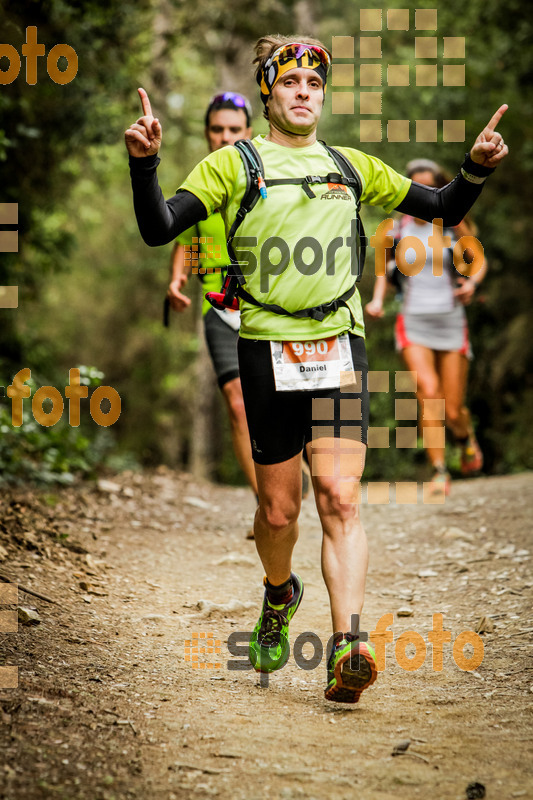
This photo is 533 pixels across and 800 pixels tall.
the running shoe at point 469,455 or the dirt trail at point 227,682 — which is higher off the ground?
the running shoe at point 469,455

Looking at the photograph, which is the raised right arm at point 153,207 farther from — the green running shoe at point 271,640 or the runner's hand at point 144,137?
the green running shoe at point 271,640

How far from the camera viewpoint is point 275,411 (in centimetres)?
330

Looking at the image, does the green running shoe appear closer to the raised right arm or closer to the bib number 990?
the bib number 990

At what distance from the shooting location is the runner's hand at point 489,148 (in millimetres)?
3275

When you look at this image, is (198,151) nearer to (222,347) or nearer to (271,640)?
(222,347)

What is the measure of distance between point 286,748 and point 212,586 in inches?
88.1

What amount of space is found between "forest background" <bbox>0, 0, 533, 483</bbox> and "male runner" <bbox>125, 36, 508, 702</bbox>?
112 inches

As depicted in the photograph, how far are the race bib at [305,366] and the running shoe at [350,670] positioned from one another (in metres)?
0.94

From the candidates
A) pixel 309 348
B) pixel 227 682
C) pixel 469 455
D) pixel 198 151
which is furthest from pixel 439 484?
pixel 198 151

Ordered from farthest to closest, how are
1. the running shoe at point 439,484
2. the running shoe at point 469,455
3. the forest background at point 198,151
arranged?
the forest background at point 198,151 < the running shoe at point 469,455 < the running shoe at point 439,484

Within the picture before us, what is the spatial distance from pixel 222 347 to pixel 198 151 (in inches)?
561

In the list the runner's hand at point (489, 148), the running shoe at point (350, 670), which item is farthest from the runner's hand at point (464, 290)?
the running shoe at point (350, 670)

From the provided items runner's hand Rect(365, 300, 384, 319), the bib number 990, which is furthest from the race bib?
runner's hand Rect(365, 300, 384, 319)

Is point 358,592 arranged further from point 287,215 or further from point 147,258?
point 147,258
